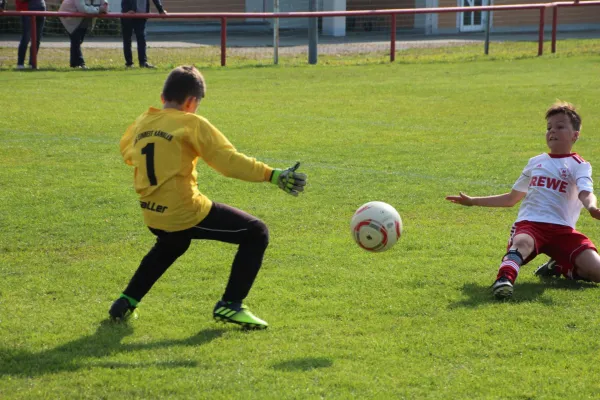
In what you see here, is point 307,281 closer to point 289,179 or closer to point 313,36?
point 289,179

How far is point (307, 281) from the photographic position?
223 inches

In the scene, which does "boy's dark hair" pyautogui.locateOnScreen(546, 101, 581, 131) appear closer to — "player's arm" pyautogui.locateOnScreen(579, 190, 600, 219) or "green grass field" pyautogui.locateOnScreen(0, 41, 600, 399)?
"player's arm" pyautogui.locateOnScreen(579, 190, 600, 219)

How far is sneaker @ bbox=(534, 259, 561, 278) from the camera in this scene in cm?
576

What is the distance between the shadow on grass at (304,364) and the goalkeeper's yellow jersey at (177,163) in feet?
3.13

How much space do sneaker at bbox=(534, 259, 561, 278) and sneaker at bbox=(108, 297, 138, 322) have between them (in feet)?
8.40

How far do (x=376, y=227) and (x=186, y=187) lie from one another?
1.22 metres

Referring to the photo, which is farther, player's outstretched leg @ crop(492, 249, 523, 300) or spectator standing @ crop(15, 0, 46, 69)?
spectator standing @ crop(15, 0, 46, 69)

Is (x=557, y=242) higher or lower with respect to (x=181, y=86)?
lower

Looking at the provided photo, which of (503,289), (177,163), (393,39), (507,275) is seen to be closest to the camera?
(177,163)

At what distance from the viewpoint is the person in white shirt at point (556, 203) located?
A: 5.62 meters

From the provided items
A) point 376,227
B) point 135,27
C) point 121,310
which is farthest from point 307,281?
point 135,27

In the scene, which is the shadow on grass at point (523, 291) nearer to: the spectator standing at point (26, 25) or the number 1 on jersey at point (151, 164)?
the number 1 on jersey at point (151, 164)

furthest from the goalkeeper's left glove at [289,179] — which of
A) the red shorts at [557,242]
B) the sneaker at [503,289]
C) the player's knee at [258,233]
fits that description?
the red shorts at [557,242]

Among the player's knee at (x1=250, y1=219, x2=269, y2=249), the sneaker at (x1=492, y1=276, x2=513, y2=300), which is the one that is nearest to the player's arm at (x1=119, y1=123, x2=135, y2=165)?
the player's knee at (x1=250, y1=219, x2=269, y2=249)
